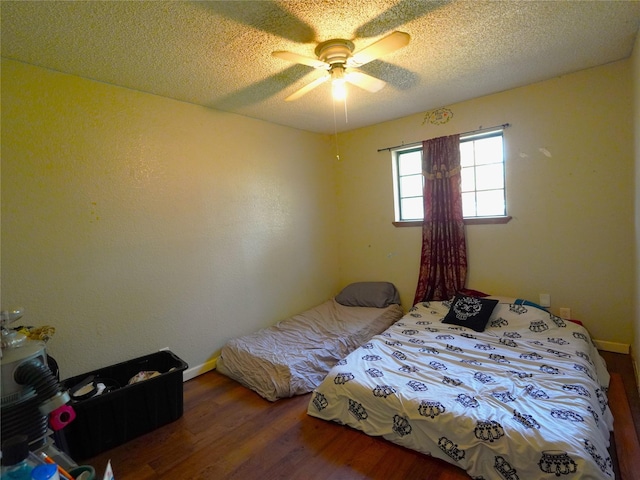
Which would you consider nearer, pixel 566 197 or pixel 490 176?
pixel 566 197

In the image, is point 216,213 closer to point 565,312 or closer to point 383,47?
point 383,47

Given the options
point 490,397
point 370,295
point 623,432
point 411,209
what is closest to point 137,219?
point 370,295

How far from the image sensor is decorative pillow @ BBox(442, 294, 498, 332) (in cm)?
268

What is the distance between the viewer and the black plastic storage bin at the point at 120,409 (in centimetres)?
182

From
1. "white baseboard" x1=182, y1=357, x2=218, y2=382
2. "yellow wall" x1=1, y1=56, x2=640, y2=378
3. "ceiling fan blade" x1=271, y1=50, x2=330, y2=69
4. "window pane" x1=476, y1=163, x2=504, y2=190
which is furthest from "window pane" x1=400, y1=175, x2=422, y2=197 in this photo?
"white baseboard" x1=182, y1=357, x2=218, y2=382

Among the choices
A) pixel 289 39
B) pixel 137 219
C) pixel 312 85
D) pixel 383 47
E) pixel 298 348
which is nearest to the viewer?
pixel 383 47

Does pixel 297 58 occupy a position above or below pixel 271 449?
above

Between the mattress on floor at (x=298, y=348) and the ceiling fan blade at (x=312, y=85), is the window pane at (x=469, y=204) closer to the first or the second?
the mattress on floor at (x=298, y=348)

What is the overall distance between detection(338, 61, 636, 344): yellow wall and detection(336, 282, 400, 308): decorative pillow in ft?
2.91

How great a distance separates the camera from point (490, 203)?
3.17 metres

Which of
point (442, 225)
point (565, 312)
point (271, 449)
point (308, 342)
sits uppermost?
point (442, 225)

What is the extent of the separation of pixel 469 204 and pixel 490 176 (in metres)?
0.33

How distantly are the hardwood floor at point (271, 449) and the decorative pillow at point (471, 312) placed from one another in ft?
2.90

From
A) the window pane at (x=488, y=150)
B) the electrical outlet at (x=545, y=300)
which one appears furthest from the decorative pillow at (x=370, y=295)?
the window pane at (x=488, y=150)
